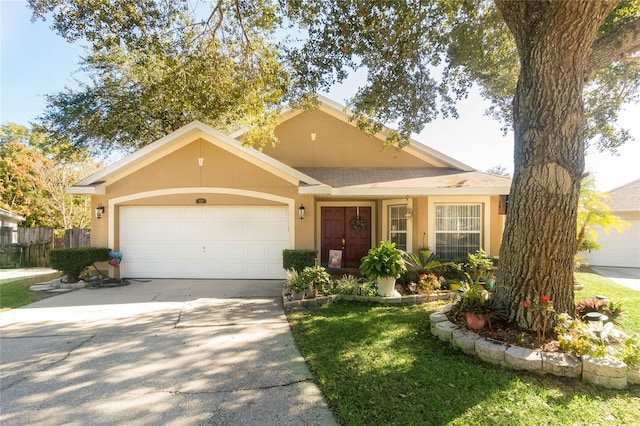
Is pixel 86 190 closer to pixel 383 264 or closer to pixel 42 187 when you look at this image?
pixel 383 264

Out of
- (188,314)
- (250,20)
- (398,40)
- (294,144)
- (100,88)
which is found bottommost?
(188,314)

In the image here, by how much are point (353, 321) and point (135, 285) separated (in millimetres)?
6446

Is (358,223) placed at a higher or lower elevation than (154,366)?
higher

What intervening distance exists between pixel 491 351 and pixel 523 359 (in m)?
0.34

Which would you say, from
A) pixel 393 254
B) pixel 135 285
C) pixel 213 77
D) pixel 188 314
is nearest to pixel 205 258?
pixel 135 285

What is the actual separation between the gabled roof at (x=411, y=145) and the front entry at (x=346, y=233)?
2721 mm

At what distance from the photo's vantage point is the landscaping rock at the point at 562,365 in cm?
356

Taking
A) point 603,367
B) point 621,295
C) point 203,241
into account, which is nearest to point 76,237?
point 203,241

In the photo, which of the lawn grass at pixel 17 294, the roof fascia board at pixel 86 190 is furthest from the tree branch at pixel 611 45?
the lawn grass at pixel 17 294

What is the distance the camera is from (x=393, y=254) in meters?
6.85

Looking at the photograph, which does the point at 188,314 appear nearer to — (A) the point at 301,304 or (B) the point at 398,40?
(A) the point at 301,304

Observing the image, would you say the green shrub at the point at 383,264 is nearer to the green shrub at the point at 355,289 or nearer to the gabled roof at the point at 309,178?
the green shrub at the point at 355,289

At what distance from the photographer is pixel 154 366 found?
13.0 feet

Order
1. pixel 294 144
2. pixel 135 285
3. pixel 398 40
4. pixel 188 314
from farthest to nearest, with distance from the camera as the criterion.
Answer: pixel 294 144 → pixel 135 285 → pixel 398 40 → pixel 188 314
